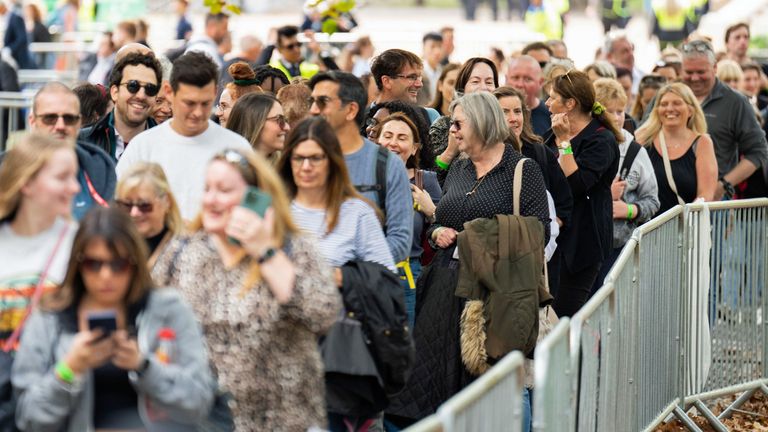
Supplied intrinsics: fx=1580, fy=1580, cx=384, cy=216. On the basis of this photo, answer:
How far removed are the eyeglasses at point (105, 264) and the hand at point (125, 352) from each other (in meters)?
0.22

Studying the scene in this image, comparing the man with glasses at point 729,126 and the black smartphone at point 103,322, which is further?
the man with glasses at point 729,126

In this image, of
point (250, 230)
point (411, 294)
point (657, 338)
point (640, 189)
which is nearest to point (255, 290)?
point (250, 230)

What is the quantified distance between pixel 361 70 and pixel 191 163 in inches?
472

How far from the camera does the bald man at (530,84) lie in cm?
1170

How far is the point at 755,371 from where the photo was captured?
10.4m

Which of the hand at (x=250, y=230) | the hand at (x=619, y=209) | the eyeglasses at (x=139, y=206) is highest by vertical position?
the eyeglasses at (x=139, y=206)

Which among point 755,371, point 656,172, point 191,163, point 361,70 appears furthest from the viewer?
point 361,70

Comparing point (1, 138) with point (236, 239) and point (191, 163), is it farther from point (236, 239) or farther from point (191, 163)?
point (236, 239)

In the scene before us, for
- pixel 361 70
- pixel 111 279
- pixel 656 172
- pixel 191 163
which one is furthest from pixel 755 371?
pixel 361 70

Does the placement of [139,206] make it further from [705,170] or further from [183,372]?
[705,170]

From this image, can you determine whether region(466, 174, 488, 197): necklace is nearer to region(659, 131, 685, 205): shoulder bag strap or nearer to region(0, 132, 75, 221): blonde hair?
region(0, 132, 75, 221): blonde hair

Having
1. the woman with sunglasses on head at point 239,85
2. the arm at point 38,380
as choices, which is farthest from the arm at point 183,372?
the woman with sunglasses on head at point 239,85

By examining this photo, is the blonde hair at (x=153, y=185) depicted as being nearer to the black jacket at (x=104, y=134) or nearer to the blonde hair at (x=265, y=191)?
the blonde hair at (x=265, y=191)

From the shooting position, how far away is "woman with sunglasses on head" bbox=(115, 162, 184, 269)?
6363 mm
